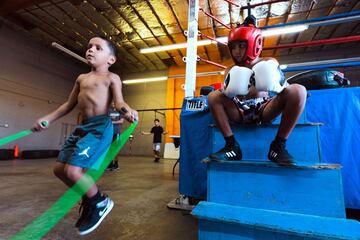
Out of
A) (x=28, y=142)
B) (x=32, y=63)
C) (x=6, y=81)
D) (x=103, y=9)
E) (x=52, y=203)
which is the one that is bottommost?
(x=52, y=203)

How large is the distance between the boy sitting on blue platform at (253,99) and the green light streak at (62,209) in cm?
53

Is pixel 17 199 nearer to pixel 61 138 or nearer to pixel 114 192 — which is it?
pixel 114 192

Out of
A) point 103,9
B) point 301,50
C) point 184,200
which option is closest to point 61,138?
point 103,9

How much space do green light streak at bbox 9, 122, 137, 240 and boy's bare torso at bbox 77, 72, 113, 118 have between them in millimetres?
210

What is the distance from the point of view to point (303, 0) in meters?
5.25

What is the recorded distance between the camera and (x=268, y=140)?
1188mm

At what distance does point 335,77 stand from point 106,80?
5.31 ft

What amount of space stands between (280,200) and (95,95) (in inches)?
43.0

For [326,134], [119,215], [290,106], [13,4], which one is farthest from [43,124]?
[13,4]

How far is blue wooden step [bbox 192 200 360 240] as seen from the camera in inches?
32.3

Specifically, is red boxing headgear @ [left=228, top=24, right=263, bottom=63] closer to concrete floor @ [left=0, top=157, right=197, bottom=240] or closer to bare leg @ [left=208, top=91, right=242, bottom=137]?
bare leg @ [left=208, top=91, right=242, bottom=137]

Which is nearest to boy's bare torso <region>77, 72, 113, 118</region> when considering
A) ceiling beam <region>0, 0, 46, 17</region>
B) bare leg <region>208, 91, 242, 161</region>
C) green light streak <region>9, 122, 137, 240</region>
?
green light streak <region>9, 122, 137, 240</region>

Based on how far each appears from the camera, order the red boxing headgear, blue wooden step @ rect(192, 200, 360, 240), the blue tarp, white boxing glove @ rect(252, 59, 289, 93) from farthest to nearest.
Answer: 1. the blue tarp
2. the red boxing headgear
3. white boxing glove @ rect(252, 59, 289, 93)
4. blue wooden step @ rect(192, 200, 360, 240)

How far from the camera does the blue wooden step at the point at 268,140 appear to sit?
3.64 feet
